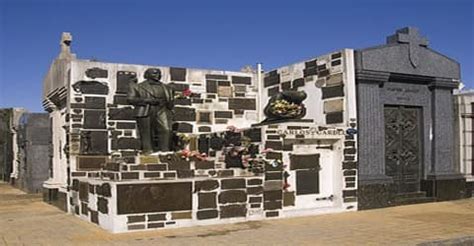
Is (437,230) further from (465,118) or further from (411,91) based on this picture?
(465,118)

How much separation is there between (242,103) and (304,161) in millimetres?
3265

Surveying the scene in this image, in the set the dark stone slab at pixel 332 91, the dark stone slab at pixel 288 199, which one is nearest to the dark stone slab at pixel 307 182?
the dark stone slab at pixel 288 199

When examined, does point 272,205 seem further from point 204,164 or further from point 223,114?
point 223,114

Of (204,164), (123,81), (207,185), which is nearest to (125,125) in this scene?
(123,81)

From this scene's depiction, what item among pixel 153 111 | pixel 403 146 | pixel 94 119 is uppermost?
pixel 153 111

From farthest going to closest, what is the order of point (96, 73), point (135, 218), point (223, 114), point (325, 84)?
point (223, 114)
point (325, 84)
point (96, 73)
point (135, 218)

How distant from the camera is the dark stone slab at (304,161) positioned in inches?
397

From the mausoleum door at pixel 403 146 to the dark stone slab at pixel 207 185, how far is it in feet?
14.4

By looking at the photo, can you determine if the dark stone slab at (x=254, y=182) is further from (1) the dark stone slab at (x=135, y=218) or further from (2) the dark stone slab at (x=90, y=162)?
(2) the dark stone slab at (x=90, y=162)

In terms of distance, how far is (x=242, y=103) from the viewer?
42.8 ft

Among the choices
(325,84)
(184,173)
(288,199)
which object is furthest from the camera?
(325,84)

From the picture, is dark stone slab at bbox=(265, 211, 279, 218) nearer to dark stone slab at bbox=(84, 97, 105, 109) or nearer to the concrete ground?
the concrete ground

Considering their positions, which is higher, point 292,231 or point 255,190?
point 255,190

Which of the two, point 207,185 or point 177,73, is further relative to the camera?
point 177,73
